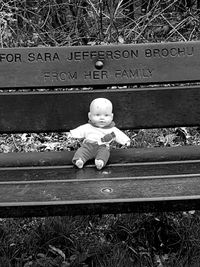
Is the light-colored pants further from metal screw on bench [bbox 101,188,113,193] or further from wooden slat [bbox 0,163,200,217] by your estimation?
metal screw on bench [bbox 101,188,113,193]

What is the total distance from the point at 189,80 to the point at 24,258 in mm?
1307

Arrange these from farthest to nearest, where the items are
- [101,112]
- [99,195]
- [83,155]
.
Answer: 1. [101,112]
2. [83,155]
3. [99,195]

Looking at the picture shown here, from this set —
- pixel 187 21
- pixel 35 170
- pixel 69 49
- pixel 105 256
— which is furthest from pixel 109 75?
pixel 187 21

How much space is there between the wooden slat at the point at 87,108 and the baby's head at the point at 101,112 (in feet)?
0.67

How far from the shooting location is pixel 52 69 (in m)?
2.98

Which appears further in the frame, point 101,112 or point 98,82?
point 98,82

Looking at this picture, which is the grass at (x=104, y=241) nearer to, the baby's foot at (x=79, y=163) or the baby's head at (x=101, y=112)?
the baby's foot at (x=79, y=163)

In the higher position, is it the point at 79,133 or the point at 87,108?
the point at 87,108

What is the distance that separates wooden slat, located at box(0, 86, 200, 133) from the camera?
9.93ft

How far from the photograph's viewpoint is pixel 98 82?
Result: 9.89 feet

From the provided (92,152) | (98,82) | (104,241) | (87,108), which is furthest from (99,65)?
(104,241)

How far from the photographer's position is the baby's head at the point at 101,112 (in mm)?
2812

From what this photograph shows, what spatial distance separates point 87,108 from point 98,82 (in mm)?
160

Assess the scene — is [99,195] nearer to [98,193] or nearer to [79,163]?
[98,193]
